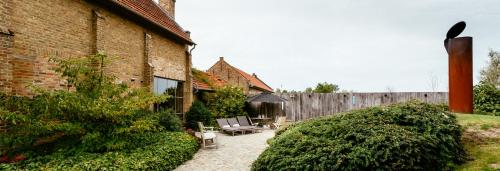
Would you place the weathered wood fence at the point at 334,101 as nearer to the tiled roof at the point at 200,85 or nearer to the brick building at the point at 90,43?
the tiled roof at the point at 200,85

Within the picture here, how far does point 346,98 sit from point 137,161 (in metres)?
16.4

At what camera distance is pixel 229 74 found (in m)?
32.7

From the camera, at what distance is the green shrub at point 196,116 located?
1633cm

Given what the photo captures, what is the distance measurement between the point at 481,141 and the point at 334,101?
14.7 m

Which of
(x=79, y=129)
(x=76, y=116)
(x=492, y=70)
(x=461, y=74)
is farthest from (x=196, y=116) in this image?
(x=492, y=70)

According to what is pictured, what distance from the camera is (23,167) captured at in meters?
6.18

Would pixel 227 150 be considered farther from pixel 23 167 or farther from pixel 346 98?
pixel 346 98

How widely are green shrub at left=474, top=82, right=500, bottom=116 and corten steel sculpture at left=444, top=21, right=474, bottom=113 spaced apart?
2000mm

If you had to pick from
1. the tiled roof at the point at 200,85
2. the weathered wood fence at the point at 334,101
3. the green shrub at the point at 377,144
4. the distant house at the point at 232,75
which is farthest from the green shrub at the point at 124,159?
the distant house at the point at 232,75

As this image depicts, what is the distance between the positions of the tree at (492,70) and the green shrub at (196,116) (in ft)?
105

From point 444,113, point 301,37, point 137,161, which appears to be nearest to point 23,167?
point 137,161

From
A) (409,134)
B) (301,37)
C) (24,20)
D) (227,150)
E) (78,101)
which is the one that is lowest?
(227,150)

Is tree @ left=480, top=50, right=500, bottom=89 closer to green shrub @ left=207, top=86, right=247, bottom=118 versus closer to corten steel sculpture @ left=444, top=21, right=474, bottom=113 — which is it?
green shrub @ left=207, top=86, right=247, bottom=118

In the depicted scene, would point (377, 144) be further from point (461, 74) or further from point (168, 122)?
point (168, 122)
